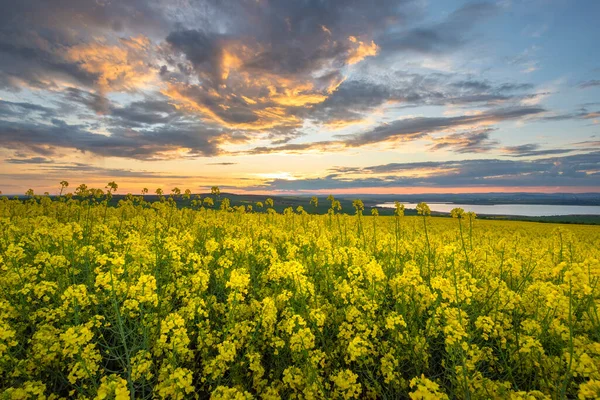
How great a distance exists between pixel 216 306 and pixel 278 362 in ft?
4.71

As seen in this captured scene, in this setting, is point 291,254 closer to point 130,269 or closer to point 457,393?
point 130,269

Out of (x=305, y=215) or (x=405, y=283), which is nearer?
(x=405, y=283)

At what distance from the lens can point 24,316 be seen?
4.73m

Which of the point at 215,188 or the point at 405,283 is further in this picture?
the point at 215,188

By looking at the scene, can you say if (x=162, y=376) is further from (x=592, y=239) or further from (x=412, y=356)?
(x=592, y=239)

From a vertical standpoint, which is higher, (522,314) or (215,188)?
(215,188)

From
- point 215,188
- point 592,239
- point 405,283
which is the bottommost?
point 592,239

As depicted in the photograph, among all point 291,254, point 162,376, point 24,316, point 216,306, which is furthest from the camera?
point 291,254

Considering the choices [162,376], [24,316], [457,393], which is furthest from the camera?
[24,316]

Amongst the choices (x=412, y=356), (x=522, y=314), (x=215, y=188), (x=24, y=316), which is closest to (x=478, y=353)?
(x=412, y=356)

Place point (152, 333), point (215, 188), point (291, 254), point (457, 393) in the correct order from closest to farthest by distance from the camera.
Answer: point (457, 393) < point (152, 333) < point (291, 254) < point (215, 188)

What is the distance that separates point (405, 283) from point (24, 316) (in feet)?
20.8

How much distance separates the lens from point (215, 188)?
408 inches

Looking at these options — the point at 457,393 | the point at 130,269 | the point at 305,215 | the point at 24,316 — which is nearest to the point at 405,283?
the point at 457,393
